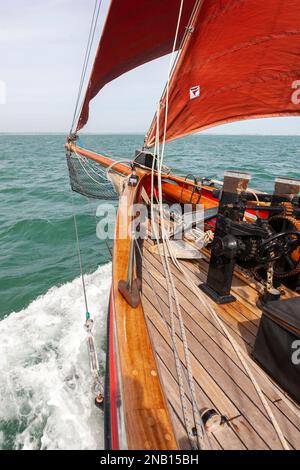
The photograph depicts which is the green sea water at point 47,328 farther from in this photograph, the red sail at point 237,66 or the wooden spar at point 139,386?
the red sail at point 237,66

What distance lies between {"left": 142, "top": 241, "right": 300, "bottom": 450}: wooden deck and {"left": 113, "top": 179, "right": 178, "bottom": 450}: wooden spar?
0.89ft

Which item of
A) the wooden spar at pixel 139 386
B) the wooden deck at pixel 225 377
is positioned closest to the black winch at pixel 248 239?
the wooden deck at pixel 225 377

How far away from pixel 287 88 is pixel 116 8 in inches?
141

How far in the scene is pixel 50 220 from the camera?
9844 millimetres

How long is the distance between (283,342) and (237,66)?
8.47ft

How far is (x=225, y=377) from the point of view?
81.4 inches

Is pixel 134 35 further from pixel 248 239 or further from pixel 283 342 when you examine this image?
pixel 283 342

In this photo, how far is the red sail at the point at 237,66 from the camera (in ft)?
8.33

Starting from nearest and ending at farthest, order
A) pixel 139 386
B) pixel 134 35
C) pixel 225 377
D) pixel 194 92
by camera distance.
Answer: pixel 139 386 < pixel 225 377 < pixel 194 92 < pixel 134 35

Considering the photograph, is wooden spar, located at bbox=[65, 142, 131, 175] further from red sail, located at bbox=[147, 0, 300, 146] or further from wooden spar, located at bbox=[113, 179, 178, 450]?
wooden spar, located at bbox=[113, 179, 178, 450]

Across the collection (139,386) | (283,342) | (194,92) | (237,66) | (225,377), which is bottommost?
(225,377)

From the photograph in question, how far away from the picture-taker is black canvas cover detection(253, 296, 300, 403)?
1.78 metres

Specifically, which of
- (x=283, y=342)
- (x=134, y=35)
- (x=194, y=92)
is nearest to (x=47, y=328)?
(x=283, y=342)
